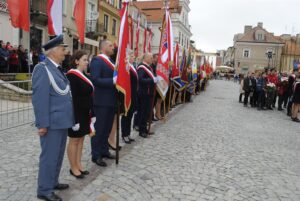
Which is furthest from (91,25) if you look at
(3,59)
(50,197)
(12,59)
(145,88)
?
(50,197)

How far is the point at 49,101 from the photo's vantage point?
356cm

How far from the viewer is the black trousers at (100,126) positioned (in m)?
5.14

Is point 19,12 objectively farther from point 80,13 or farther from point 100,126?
point 100,126

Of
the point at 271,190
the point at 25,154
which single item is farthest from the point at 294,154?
the point at 25,154

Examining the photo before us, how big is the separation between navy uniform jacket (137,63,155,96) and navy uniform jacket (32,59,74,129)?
3512 millimetres

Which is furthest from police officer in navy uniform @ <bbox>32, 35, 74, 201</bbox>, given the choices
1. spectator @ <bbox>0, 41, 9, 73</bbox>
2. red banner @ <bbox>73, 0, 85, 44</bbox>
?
spectator @ <bbox>0, 41, 9, 73</bbox>

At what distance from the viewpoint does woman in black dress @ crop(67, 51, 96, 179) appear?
4.29 meters

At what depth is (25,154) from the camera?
5.54m

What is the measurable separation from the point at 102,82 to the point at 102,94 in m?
0.24

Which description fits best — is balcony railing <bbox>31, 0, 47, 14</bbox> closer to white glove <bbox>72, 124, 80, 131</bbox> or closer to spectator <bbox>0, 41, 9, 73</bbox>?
spectator <bbox>0, 41, 9, 73</bbox>

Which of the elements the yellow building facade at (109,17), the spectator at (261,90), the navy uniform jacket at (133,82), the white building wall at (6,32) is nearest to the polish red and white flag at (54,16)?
the navy uniform jacket at (133,82)

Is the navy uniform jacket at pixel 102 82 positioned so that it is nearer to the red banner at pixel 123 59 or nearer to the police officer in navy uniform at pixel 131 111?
the red banner at pixel 123 59

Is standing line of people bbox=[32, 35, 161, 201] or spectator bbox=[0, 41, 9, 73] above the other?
spectator bbox=[0, 41, 9, 73]

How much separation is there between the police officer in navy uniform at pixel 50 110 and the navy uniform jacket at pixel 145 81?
3.51 metres
